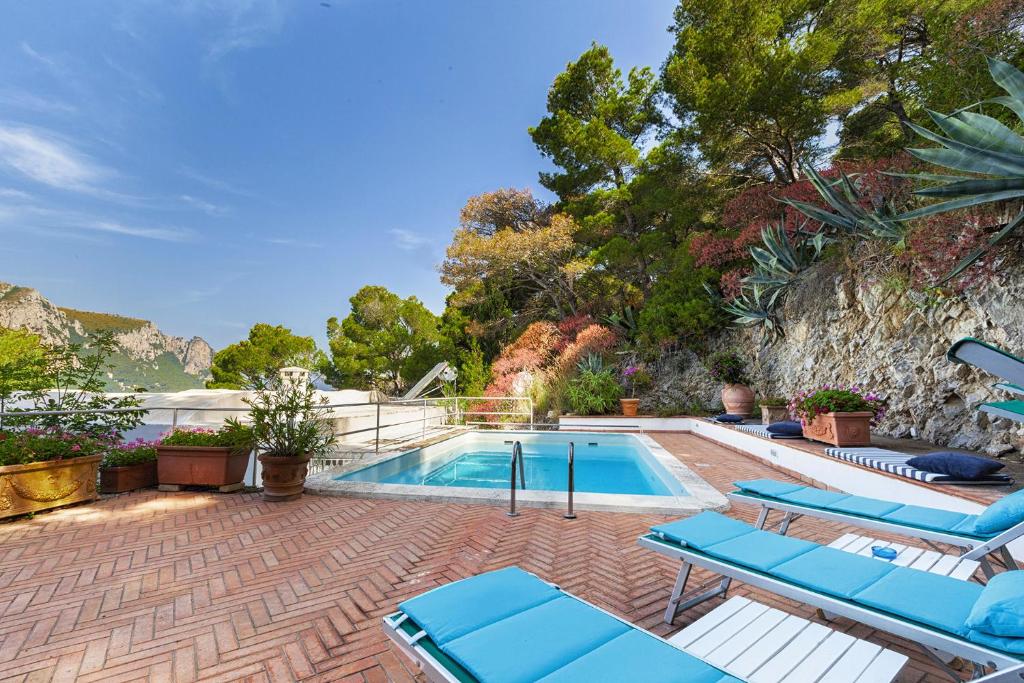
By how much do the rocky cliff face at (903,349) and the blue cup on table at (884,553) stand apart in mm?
3706

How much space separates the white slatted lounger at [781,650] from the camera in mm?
1353

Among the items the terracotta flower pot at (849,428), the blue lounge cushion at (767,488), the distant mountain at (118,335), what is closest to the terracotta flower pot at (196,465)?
the distant mountain at (118,335)

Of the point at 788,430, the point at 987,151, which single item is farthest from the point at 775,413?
the point at 987,151

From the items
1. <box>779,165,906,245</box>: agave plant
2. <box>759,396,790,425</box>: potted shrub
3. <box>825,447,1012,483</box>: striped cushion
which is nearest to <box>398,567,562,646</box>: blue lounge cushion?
<box>825,447,1012,483</box>: striped cushion

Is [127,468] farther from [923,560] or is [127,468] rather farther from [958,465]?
[958,465]

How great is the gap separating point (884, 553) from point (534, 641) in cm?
205

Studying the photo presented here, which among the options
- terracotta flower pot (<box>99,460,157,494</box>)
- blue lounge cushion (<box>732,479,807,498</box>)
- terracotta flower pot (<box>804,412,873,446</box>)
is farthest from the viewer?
terracotta flower pot (<box>804,412,873,446</box>)

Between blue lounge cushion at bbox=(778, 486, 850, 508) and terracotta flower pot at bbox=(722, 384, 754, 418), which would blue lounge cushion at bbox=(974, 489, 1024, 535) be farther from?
terracotta flower pot at bbox=(722, 384, 754, 418)

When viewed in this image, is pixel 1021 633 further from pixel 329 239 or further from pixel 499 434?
pixel 329 239

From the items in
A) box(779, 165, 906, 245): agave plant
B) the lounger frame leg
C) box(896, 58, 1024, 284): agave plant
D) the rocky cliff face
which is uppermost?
box(779, 165, 906, 245): agave plant

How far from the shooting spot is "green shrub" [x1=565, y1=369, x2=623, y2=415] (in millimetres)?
10637

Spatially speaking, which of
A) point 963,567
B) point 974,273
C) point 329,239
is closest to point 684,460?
point 974,273

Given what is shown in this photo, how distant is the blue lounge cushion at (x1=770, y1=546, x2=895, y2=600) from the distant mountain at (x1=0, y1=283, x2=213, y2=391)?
6180 mm

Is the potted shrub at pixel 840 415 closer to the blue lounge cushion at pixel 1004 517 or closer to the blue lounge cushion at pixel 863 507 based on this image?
the blue lounge cushion at pixel 863 507
